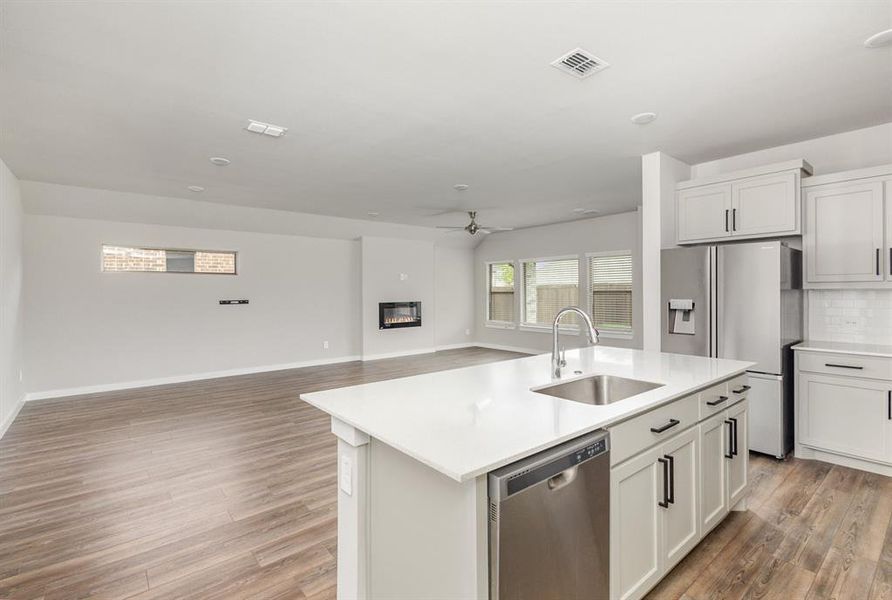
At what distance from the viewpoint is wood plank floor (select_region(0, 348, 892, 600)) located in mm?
1980

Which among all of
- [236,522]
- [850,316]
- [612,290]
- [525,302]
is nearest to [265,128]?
[236,522]

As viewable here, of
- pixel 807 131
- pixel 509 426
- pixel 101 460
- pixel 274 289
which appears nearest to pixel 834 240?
pixel 807 131

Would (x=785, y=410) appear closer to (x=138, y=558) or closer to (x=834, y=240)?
(x=834, y=240)

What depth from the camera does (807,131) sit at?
3613 millimetres

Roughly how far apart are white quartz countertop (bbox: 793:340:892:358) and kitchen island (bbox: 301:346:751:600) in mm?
1612

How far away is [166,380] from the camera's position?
21.2 ft

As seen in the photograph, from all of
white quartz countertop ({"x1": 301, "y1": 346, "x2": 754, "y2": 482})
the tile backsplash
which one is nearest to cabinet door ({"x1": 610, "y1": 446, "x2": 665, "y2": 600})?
white quartz countertop ({"x1": 301, "y1": 346, "x2": 754, "y2": 482})

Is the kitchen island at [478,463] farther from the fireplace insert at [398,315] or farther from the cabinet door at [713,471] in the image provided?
the fireplace insert at [398,315]

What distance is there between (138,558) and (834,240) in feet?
17.4

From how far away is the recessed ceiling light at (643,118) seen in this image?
10.6 feet

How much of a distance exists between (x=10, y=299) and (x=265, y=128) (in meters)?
3.81

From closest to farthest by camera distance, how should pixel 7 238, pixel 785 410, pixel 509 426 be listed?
pixel 509 426, pixel 785 410, pixel 7 238

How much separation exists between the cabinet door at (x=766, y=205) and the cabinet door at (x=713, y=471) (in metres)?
2.24

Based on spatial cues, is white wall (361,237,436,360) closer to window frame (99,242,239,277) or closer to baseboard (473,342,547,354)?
baseboard (473,342,547,354)
